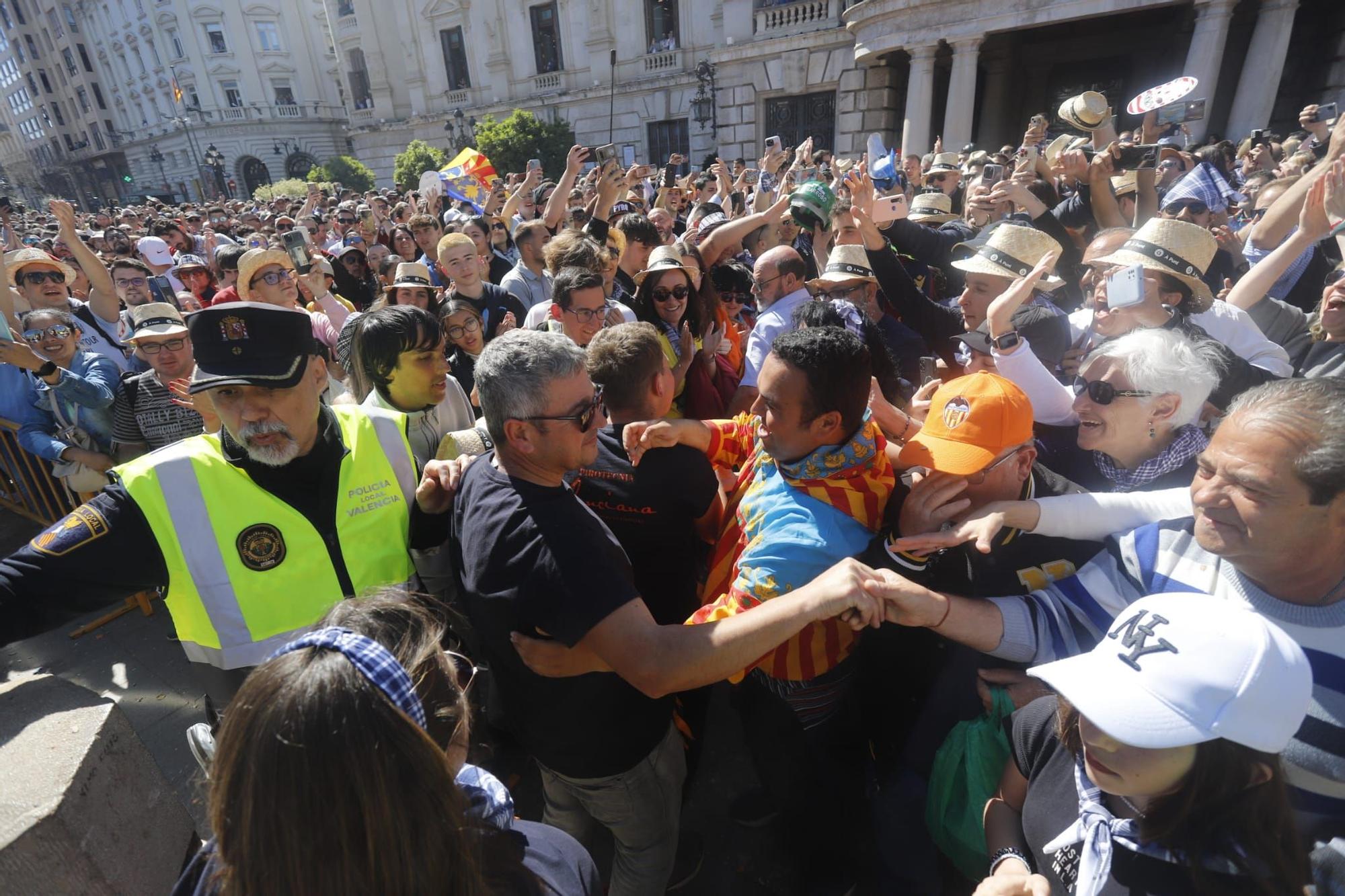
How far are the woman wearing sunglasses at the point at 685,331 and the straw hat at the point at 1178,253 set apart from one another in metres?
2.11

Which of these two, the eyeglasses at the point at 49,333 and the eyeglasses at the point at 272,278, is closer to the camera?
the eyeglasses at the point at 49,333

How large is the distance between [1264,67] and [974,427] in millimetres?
17411

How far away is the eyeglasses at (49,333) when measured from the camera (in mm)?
3857

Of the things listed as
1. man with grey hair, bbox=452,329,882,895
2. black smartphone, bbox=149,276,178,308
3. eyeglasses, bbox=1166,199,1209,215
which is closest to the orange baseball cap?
man with grey hair, bbox=452,329,882,895

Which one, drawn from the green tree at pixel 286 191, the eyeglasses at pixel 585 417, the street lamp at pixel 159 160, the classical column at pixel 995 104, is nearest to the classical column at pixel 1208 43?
the classical column at pixel 995 104

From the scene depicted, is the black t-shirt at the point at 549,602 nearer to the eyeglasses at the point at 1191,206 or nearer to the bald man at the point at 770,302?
the bald man at the point at 770,302

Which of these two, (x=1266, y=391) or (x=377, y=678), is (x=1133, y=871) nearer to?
(x=1266, y=391)

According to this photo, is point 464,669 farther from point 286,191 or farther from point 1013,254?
point 286,191

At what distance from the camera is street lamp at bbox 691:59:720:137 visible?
904 inches

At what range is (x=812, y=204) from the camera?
4.68 metres

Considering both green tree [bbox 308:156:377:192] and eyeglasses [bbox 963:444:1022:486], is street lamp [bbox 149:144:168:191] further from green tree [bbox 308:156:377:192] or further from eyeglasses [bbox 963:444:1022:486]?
eyeglasses [bbox 963:444:1022:486]

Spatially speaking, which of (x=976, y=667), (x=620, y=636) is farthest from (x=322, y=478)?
(x=976, y=667)

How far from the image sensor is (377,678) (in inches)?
36.3

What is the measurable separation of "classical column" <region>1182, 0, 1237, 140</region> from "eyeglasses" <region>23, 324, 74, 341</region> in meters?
17.4
